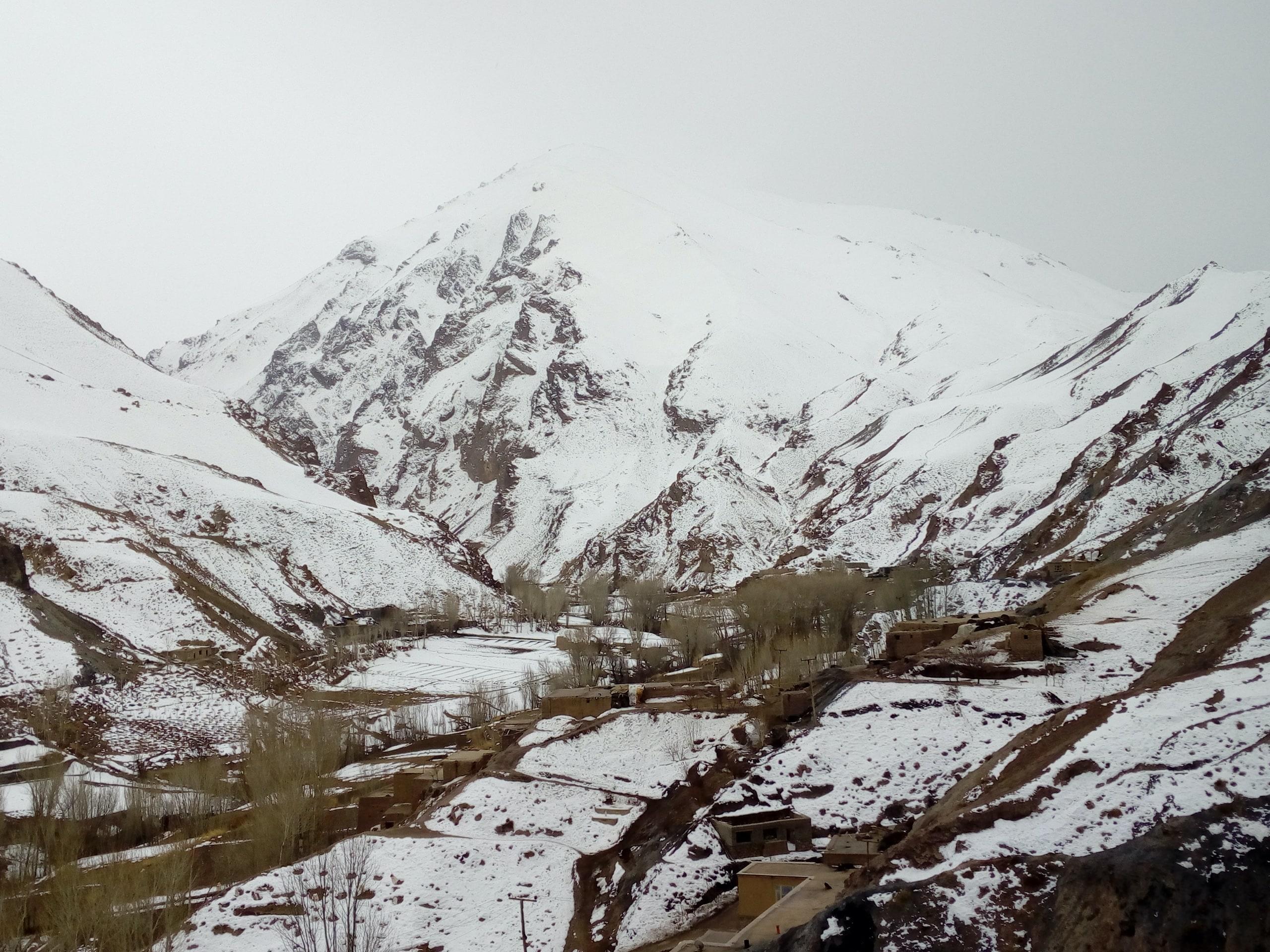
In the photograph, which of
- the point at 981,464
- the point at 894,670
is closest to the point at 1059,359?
the point at 981,464

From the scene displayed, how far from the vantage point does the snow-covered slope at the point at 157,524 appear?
220 feet

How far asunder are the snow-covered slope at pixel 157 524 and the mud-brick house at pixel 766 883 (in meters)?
41.1

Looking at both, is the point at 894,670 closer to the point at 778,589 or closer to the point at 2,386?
the point at 778,589

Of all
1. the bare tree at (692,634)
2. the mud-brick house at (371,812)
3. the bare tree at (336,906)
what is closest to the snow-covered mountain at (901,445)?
the bare tree at (692,634)

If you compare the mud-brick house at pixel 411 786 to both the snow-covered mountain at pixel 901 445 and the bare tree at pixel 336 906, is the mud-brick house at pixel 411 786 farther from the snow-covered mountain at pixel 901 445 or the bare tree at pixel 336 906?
the snow-covered mountain at pixel 901 445

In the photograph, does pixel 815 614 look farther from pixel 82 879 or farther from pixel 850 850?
pixel 82 879

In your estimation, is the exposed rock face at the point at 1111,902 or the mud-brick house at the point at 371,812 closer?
the exposed rock face at the point at 1111,902

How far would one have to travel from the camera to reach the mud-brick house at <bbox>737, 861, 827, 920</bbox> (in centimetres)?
2573

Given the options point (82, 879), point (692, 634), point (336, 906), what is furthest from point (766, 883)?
point (692, 634)

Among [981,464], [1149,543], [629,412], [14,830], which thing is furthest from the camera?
[629,412]

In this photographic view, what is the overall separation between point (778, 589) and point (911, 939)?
7627 centimetres

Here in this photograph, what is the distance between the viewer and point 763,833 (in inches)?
1164

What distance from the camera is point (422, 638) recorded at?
8906cm

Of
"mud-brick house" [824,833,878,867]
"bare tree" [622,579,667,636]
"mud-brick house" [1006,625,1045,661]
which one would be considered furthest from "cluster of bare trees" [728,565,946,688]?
"mud-brick house" [824,833,878,867]
